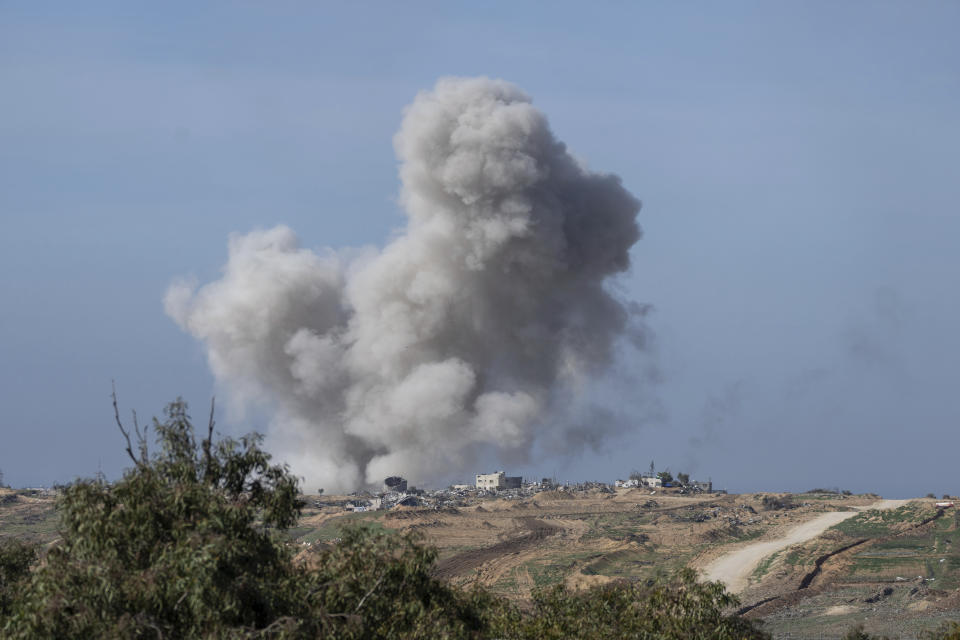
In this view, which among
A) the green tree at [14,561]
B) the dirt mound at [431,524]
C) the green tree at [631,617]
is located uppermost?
the dirt mound at [431,524]

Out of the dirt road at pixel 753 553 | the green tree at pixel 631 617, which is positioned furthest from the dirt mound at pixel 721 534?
the green tree at pixel 631 617

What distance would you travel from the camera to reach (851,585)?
147 feet

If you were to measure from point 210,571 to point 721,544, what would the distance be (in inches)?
1868

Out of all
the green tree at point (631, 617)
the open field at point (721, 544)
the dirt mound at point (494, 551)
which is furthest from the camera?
the dirt mound at point (494, 551)

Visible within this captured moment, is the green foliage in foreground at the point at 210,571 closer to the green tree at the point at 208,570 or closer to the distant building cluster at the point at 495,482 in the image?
the green tree at the point at 208,570

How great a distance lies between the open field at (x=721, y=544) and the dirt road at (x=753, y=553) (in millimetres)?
119

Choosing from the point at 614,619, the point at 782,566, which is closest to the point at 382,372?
the point at 782,566

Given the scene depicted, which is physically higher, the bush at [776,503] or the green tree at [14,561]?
the bush at [776,503]

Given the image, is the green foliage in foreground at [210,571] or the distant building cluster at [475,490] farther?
the distant building cluster at [475,490]

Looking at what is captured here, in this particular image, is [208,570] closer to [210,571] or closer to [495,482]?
[210,571]

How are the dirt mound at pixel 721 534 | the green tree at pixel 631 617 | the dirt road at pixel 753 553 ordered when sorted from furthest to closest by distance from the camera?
1. the dirt mound at pixel 721 534
2. the dirt road at pixel 753 553
3. the green tree at pixel 631 617

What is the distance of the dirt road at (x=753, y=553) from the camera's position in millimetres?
47281

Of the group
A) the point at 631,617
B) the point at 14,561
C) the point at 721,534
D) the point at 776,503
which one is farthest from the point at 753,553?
the point at 14,561

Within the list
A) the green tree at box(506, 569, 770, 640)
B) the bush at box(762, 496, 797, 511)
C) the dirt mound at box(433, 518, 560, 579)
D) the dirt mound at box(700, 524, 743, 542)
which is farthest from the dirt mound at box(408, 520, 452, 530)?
the green tree at box(506, 569, 770, 640)
